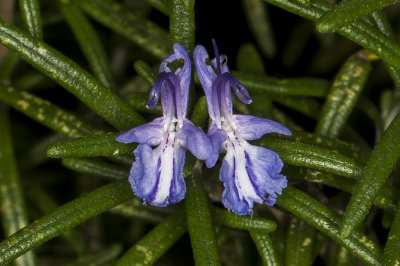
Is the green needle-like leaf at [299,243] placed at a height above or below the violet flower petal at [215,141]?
below

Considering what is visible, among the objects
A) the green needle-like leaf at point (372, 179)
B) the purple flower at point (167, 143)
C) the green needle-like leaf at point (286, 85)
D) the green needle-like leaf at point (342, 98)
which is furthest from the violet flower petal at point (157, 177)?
the green needle-like leaf at point (342, 98)

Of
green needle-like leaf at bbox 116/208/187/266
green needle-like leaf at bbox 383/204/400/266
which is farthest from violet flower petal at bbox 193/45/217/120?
green needle-like leaf at bbox 383/204/400/266

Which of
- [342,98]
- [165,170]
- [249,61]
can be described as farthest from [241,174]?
[249,61]

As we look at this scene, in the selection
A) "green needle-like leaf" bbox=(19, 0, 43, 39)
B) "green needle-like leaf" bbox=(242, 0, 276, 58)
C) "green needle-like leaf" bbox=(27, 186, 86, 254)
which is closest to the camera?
"green needle-like leaf" bbox=(19, 0, 43, 39)

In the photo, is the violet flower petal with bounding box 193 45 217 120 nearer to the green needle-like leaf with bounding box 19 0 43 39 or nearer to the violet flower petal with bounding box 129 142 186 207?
the violet flower petal with bounding box 129 142 186 207

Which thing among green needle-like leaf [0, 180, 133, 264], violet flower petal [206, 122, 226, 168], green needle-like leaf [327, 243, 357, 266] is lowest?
green needle-like leaf [327, 243, 357, 266]

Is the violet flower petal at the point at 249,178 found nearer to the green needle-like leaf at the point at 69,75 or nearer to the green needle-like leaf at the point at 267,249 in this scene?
the green needle-like leaf at the point at 267,249
